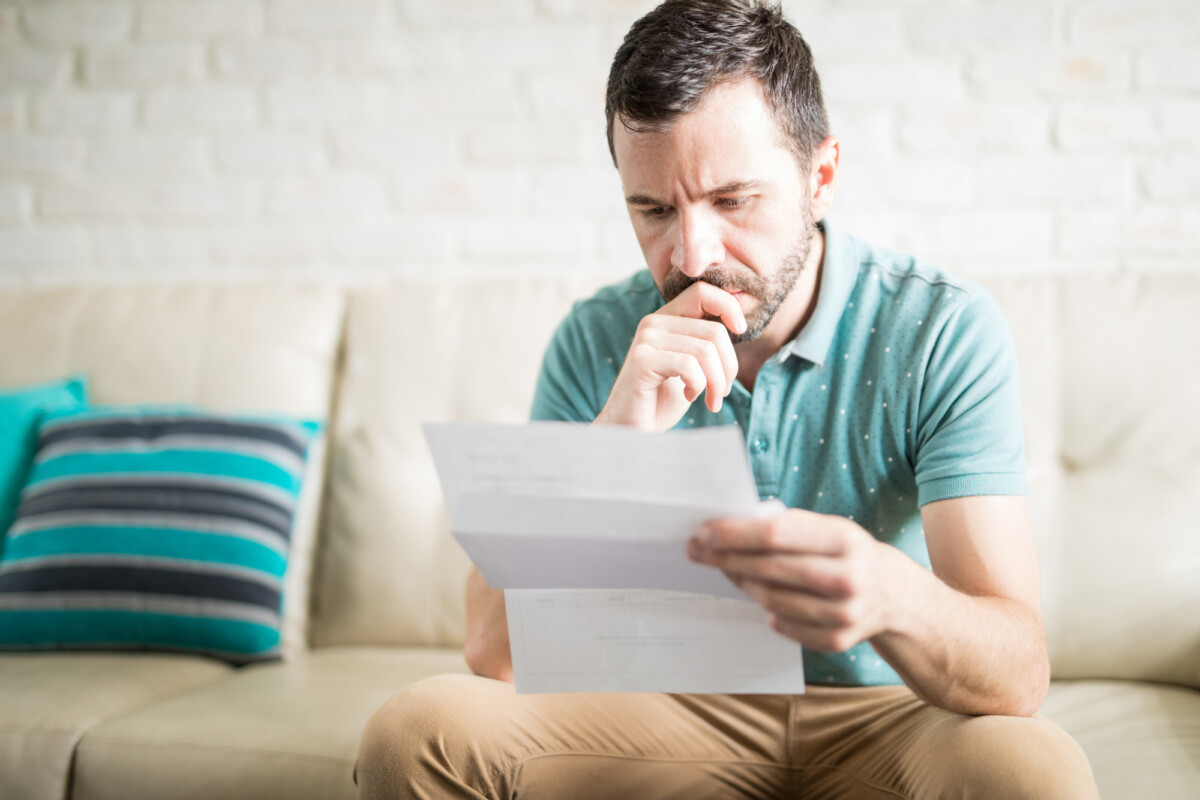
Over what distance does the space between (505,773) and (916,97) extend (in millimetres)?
1453

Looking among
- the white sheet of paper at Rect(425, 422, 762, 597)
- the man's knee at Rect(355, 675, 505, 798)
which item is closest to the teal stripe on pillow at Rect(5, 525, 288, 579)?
the man's knee at Rect(355, 675, 505, 798)

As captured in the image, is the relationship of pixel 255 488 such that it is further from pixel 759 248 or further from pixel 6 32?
pixel 6 32

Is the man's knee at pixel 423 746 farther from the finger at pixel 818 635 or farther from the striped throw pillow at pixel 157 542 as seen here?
the striped throw pillow at pixel 157 542

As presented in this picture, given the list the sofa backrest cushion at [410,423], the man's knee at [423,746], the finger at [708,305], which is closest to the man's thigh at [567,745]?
the man's knee at [423,746]

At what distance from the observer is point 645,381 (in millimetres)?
1003

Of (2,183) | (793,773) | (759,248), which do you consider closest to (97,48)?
(2,183)

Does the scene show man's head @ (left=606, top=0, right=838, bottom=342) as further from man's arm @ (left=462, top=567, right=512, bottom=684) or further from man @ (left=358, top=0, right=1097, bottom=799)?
man's arm @ (left=462, top=567, right=512, bottom=684)

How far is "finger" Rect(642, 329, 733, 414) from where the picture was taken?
3.26ft

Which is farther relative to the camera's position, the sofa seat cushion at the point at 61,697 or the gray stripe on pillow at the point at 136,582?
the gray stripe on pillow at the point at 136,582

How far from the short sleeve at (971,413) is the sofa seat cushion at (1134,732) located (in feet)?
1.13

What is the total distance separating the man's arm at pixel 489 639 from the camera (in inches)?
41.4

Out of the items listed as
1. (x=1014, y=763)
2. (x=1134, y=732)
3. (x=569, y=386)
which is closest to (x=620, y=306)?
(x=569, y=386)

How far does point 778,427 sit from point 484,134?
43.2 inches

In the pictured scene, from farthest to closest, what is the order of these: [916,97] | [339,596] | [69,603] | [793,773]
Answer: [916,97], [339,596], [69,603], [793,773]
